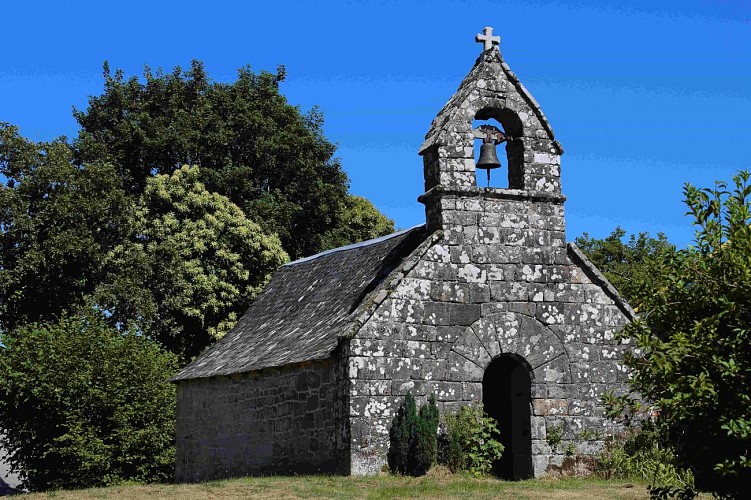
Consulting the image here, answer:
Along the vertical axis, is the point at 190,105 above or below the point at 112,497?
above

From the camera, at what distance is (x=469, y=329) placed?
17766 millimetres

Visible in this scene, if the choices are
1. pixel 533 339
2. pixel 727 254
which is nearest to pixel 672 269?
pixel 727 254

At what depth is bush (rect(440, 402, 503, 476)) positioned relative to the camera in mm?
16906

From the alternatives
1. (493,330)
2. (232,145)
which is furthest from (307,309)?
(232,145)

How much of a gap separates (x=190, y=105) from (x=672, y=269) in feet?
106

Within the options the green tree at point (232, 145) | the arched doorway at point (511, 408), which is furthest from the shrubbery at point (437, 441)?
the green tree at point (232, 145)

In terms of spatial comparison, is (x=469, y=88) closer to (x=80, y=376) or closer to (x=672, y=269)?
(x=672, y=269)

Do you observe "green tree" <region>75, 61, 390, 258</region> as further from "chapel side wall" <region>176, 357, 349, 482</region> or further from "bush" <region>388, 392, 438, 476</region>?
"bush" <region>388, 392, 438, 476</region>

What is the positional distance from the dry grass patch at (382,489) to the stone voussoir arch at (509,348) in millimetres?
1847

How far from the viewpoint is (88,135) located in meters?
37.3

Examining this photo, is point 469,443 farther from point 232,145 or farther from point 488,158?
point 232,145

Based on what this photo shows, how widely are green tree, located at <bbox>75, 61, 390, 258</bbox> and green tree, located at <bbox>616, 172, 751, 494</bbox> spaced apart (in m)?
27.0

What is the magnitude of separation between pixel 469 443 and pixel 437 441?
54 cm

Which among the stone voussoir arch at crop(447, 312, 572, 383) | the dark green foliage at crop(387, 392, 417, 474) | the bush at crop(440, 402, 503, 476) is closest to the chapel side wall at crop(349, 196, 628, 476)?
the stone voussoir arch at crop(447, 312, 572, 383)
